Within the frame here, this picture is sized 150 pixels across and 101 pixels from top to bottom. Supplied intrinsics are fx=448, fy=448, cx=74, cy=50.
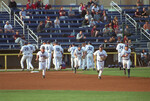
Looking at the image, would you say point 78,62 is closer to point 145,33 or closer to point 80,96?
point 145,33

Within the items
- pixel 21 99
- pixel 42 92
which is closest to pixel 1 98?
pixel 21 99

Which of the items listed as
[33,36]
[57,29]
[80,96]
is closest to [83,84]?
[80,96]

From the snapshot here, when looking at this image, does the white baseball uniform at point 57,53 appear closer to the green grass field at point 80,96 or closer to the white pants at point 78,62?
the white pants at point 78,62

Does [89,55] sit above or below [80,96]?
above

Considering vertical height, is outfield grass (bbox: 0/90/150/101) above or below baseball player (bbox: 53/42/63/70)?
below

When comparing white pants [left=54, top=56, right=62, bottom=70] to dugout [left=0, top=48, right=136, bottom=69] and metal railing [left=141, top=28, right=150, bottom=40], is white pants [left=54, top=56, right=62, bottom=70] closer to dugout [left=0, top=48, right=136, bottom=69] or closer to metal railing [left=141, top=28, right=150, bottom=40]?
dugout [left=0, top=48, right=136, bottom=69]

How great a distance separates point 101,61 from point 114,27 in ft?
50.4

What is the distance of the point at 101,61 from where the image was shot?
2341cm

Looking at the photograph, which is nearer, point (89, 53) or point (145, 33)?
point (89, 53)

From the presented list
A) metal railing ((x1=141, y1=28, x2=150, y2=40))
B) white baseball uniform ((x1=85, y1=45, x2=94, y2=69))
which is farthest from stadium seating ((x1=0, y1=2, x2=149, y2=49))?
white baseball uniform ((x1=85, y1=45, x2=94, y2=69))

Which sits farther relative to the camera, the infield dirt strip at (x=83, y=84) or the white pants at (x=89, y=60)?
the white pants at (x=89, y=60)

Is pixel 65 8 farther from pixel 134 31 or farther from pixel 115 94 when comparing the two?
pixel 115 94

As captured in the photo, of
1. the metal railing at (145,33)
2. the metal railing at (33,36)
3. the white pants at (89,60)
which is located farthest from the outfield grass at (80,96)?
the metal railing at (145,33)

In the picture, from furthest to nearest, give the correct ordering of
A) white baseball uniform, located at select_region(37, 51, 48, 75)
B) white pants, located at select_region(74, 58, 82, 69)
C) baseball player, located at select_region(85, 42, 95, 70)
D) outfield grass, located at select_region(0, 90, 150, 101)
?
baseball player, located at select_region(85, 42, 95, 70) < white pants, located at select_region(74, 58, 82, 69) < white baseball uniform, located at select_region(37, 51, 48, 75) < outfield grass, located at select_region(0, 90, 150, 101)
